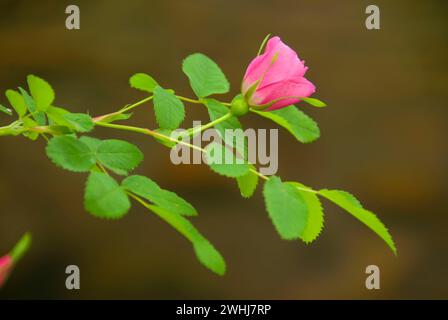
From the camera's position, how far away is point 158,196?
40 cm

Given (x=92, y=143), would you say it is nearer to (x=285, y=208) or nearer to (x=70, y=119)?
(x=70, y=119)

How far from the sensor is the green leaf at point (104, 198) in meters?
0.35

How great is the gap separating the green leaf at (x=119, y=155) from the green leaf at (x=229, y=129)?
6 centimetres

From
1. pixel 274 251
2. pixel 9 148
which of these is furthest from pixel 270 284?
pixel 9 148

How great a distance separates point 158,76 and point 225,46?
0.19 m

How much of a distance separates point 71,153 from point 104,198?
0.17 feet

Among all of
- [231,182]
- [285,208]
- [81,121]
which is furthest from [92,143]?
[231,182]

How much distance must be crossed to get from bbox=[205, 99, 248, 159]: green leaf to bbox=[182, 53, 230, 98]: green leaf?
0.02 m

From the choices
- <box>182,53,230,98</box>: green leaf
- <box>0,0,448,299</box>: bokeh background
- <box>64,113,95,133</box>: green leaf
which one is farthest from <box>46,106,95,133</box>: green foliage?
<box>0,0,448,299</box>: bokeh background

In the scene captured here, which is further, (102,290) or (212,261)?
(102,290)

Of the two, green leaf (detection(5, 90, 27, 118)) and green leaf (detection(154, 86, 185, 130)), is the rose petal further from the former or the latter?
green leaf (detection(5, 90, 27, 118))

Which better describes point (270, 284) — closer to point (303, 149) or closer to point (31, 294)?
point (303, 149)

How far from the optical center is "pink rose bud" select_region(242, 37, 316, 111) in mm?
Answer: 438

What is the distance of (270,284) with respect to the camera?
5.73 ft
